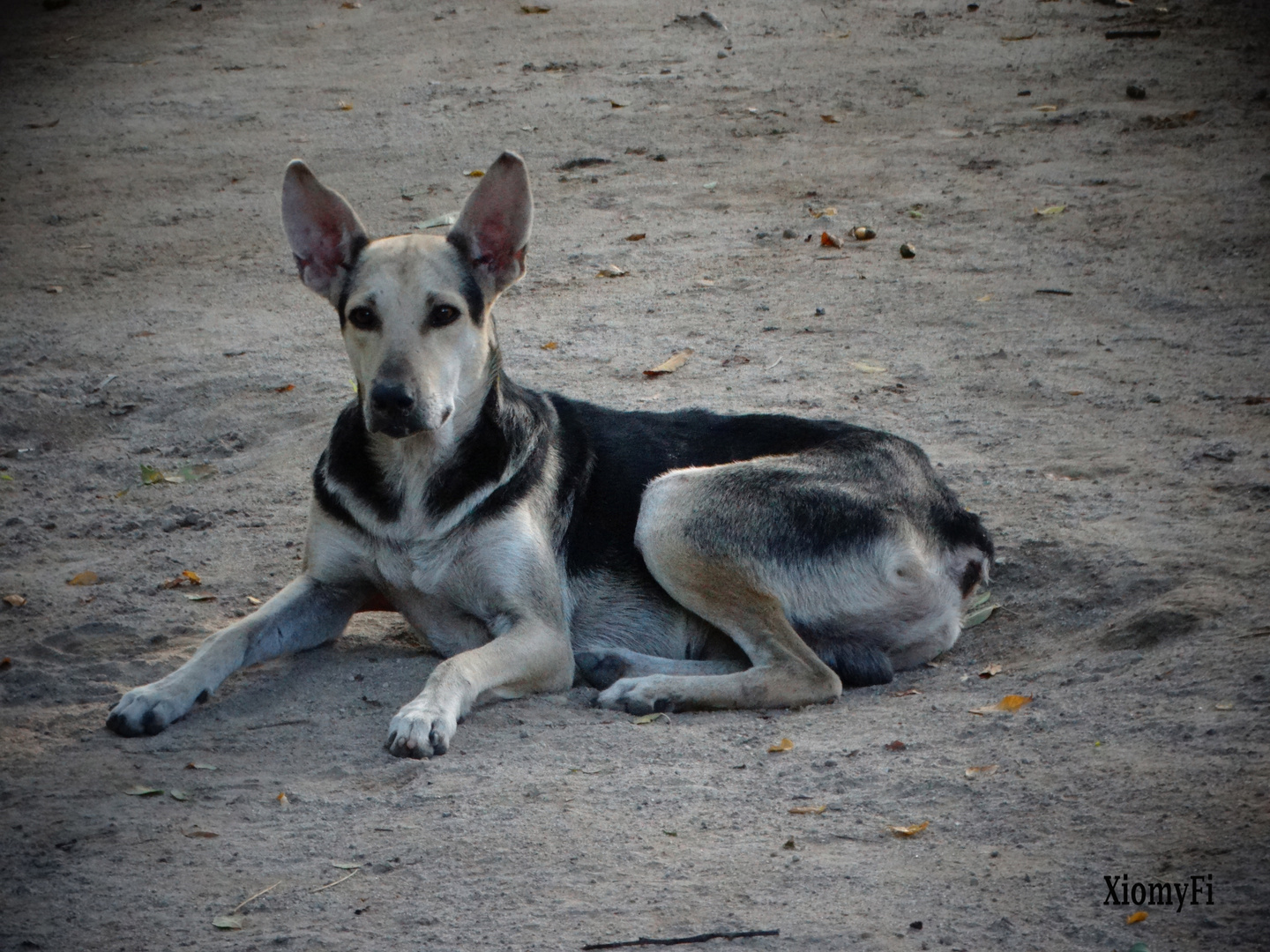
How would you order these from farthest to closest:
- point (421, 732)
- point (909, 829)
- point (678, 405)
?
point (678, 405) → point (421, 732) → point (909, 829)

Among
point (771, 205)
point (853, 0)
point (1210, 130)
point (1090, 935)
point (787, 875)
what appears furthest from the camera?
point (853, 0)

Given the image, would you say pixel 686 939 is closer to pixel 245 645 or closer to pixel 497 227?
pixel 245 645

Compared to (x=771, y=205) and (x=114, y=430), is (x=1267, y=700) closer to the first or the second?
(x=114, y=430)

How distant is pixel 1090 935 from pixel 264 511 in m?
4.83

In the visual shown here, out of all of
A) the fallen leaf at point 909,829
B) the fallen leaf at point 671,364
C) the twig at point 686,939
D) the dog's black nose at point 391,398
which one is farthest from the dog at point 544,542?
the fallen leaf at point 671,364

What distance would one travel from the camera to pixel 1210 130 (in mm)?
11797

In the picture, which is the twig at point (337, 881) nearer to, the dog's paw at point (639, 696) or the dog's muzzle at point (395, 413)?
the dog's paw at point (639, 696)

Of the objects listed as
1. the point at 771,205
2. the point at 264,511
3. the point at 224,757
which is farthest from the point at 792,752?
the point at 771,205

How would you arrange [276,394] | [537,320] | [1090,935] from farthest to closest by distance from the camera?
[537,320] < [276,394] < [1090,935]

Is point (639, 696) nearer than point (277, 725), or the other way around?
point (277, 725)

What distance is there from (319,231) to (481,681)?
1.96 metres

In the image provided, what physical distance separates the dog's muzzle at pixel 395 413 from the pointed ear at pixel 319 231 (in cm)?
78

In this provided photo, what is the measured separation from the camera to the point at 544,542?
5145 mm

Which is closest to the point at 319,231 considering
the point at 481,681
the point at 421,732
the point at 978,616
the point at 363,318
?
the point at 363,318
